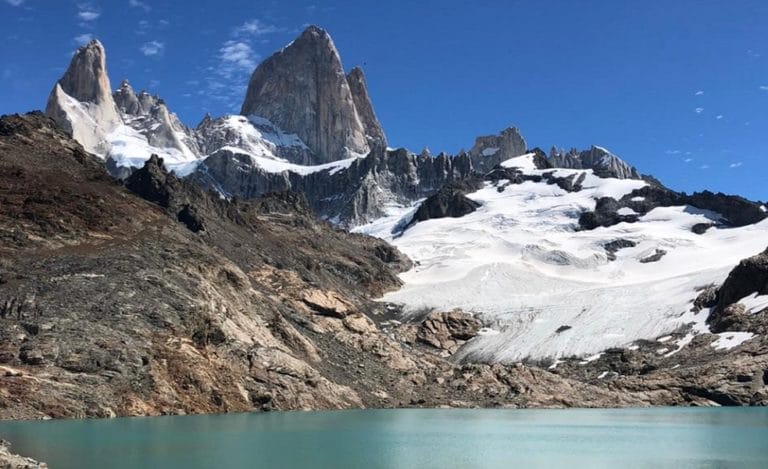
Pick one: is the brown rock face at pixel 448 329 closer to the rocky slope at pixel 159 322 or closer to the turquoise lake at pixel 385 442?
the rocky slope at pixel 159 322

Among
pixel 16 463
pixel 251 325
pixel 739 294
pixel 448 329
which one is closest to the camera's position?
pixel 16 463

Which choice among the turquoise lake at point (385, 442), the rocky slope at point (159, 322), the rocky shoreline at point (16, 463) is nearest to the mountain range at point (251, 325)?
the rocky slope at point (159, 322)

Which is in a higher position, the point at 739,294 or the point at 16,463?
the point at 739,294

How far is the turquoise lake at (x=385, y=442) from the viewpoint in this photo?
128 ft

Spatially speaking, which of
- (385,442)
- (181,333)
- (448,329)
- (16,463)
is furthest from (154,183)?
(16,463)

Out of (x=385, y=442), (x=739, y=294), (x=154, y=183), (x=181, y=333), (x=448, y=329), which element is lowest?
(x=385, y=442)

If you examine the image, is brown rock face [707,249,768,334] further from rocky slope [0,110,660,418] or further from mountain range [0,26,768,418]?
rocky slope [0,110,660,418]

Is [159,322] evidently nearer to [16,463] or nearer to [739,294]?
[16,463]

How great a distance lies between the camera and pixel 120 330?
7294 cm

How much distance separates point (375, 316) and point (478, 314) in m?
21.0

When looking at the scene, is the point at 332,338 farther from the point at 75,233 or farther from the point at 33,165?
the point at 33,165

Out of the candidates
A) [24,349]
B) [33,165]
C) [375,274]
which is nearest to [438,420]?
[24,349]

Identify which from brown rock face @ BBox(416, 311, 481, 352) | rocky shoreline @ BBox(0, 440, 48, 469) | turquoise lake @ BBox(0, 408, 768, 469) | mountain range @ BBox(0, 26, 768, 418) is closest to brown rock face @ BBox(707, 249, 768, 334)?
mountain range @ BBox(0, 26, 768, 418)

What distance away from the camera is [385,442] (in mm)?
49844
